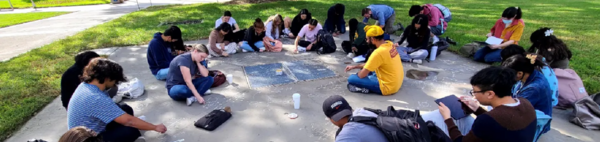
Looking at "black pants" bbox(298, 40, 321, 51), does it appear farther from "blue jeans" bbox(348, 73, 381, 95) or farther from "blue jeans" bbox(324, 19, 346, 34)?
"blue jeans" bbox(348, 73, 381, 95)

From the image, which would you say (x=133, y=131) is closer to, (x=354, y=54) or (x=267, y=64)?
(x=267, y=64)

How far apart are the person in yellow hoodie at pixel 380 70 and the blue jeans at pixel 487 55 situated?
2.56 m

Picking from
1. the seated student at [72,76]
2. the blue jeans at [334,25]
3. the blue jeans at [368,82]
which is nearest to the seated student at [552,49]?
the blue jeans at [368,82]

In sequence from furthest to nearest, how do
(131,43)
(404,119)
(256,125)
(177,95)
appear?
(131,43), (177,95), (256,125), (404,119)

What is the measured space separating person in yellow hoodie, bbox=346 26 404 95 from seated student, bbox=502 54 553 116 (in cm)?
140

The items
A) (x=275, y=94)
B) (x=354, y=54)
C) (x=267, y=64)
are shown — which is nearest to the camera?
(x=275, y=94)

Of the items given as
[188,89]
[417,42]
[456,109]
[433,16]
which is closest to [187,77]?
[188,89]

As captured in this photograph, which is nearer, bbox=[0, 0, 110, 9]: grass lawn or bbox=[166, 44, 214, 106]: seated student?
bbox=[166, 44, 214, 106]: seated student

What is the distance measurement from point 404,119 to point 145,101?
3.60 m

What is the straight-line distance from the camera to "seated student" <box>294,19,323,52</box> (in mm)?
6805

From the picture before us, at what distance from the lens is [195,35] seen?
8.44 m

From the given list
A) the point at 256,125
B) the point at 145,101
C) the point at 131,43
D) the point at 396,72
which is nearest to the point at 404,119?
the point at 256,125

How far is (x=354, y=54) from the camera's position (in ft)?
20.9

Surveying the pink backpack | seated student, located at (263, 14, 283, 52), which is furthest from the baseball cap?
seated student, located at (263, 14, 283, 52)
